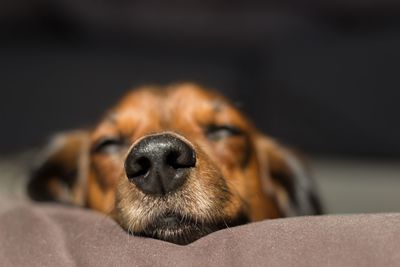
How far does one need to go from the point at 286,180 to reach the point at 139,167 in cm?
105

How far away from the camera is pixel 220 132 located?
1906 millimetres

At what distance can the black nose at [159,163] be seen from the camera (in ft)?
4.10

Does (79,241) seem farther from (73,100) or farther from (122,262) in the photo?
(73,100)

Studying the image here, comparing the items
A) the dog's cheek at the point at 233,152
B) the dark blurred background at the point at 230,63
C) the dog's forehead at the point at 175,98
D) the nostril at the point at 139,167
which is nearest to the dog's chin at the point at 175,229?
the nostril at the point at 139,167

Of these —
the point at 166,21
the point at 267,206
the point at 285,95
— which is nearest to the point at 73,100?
the point at 166,21

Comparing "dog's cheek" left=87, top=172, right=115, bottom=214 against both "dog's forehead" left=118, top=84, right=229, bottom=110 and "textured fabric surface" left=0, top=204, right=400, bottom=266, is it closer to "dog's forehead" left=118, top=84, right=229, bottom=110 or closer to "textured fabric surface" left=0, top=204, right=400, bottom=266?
"dog's forehead" left=118, top=84, right=229, bottom=110

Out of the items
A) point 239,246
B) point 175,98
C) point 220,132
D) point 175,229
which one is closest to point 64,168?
point 175,98

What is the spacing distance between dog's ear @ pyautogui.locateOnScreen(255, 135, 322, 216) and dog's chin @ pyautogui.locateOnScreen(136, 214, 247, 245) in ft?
2.65

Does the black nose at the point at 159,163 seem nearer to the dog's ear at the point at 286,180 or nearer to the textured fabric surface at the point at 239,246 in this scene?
the textured fabric surface at the point at 239,246

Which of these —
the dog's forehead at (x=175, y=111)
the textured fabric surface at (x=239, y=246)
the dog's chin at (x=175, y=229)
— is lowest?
the dog's chin at (x=175, y=229)

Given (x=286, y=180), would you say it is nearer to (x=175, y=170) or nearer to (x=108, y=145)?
(x=108, y=145)

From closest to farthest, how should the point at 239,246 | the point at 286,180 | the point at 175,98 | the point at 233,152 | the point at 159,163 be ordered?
the point at 239,246 < the point at 159,163 < the point at 233,152 < the point at 175,98 < the point at 286,180

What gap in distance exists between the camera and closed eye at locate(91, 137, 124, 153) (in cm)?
190

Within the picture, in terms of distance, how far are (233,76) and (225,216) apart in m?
2.09
